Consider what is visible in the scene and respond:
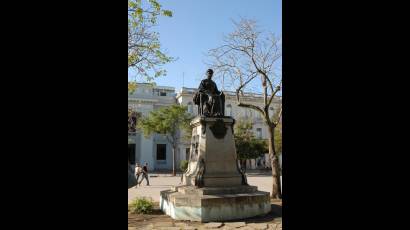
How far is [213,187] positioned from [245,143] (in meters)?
25.6

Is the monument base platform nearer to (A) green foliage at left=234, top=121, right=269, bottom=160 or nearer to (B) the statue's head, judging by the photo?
(B) the statue's head

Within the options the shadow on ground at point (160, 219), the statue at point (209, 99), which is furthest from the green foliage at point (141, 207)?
the statue at point (209, 99)

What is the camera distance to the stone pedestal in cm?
788

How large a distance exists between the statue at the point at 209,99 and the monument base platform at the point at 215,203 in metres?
2.30

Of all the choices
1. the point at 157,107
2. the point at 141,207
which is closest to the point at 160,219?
the point at 141,207

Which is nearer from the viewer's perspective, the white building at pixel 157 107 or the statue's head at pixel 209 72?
the statue's head at pixel 209 72

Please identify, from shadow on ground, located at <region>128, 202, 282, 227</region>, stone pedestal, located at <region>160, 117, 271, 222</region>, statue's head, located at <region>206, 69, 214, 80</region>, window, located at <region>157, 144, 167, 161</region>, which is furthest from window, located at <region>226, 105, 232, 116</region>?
shadow on ground, located at <region>128, 202, 282, 227</region>

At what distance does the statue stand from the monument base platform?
7.56 feet

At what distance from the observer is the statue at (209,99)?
993 centimetres

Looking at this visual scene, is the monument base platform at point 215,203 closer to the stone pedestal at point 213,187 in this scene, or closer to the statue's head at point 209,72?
the stone pedestal at point 213,187

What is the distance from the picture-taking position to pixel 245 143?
3406cm
